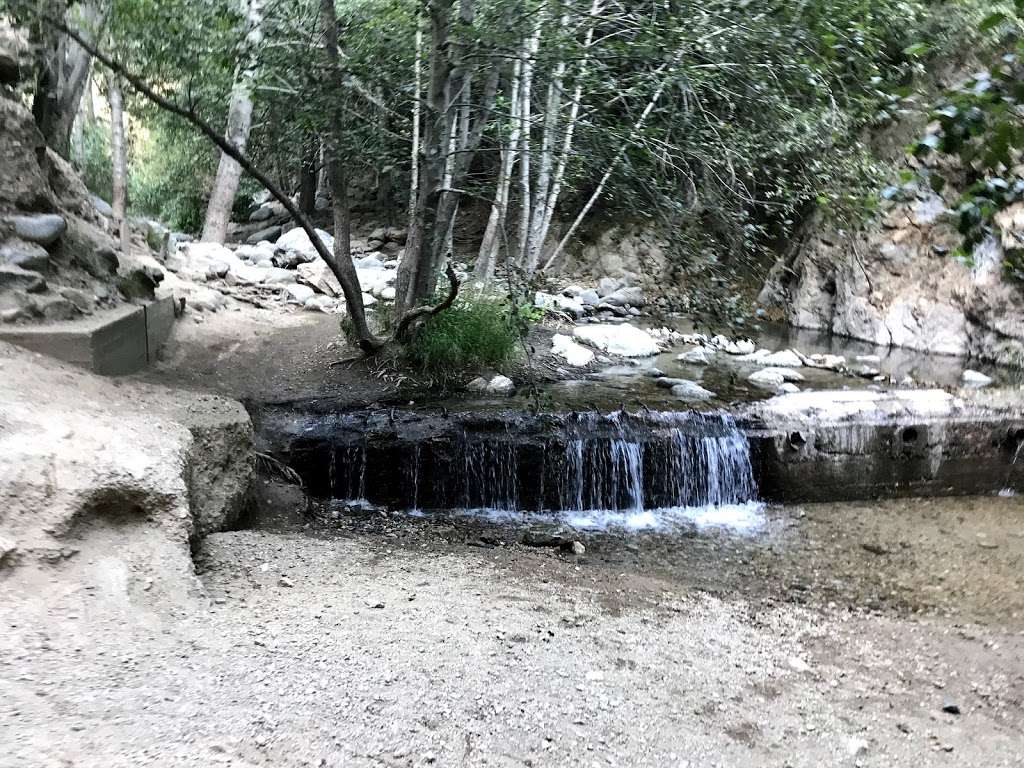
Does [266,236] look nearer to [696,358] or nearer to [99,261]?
[696,358]

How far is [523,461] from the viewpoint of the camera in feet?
21.4

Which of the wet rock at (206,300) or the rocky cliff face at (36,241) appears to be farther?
the wet rock at (206,300)

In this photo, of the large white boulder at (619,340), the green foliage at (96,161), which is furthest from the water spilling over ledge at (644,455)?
the green foliage at (96,161)

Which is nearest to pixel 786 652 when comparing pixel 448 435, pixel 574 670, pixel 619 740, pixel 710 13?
pixel 574 670

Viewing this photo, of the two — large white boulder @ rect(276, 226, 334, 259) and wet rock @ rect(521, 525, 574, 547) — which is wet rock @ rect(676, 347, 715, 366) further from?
large white boulder @ rect(276, 226, 334, 259)

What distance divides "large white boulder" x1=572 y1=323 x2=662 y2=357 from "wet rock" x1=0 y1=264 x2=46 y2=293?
22.9ft

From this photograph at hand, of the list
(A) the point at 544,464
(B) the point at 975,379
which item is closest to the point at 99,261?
(A) the point at 544,464

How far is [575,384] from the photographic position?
28.3 feet

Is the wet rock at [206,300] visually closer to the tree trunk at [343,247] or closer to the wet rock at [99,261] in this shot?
the tree trunk at [343,247]

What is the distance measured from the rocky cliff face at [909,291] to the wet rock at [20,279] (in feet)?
29.9

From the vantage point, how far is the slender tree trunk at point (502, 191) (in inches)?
271

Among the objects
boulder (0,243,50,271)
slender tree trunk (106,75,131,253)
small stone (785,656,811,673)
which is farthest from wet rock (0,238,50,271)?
small stone (785,656,811,673)

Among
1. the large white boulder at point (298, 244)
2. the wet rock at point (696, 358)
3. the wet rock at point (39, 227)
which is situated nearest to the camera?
the wet rock at point (39, 227)

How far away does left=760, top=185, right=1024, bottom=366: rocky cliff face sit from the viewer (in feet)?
37.9
